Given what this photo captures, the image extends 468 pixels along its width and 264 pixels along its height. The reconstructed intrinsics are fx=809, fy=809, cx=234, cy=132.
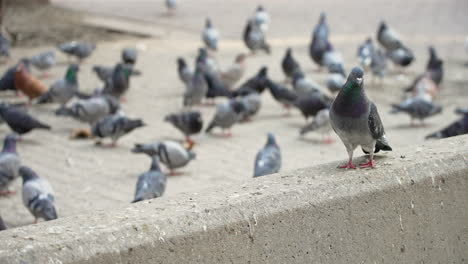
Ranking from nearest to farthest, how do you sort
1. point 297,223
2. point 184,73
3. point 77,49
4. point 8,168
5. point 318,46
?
point 297,223, point 8,168, point 184,73, point 318,46, point 77,49

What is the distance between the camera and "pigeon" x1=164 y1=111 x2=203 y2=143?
28.3 ft

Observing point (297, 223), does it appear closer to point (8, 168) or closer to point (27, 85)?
point (8, 168)

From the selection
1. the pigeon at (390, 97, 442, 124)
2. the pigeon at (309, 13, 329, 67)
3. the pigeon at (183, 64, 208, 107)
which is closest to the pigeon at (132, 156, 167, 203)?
the pigeon at (183, 64, 208, 107)

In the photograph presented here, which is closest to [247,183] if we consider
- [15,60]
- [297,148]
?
[297,148]

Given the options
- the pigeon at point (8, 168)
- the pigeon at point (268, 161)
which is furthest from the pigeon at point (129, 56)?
the pigeon at point (268, 161)

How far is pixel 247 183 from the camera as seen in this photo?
3609mm

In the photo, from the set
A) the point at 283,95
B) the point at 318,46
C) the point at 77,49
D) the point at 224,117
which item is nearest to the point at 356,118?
the point at 224,117

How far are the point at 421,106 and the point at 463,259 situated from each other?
5463 mm

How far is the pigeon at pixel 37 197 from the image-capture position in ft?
18.8

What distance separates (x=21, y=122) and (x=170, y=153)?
214cm

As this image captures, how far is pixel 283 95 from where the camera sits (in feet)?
32.8

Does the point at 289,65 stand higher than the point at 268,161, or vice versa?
the point at 268,161

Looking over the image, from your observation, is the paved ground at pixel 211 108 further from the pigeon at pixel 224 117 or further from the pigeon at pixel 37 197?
the pigeon at pixel 37 197

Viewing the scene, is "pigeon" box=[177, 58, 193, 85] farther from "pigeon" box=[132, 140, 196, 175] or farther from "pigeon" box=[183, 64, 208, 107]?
"pigeon" box=[132, 140, 196, 175]
